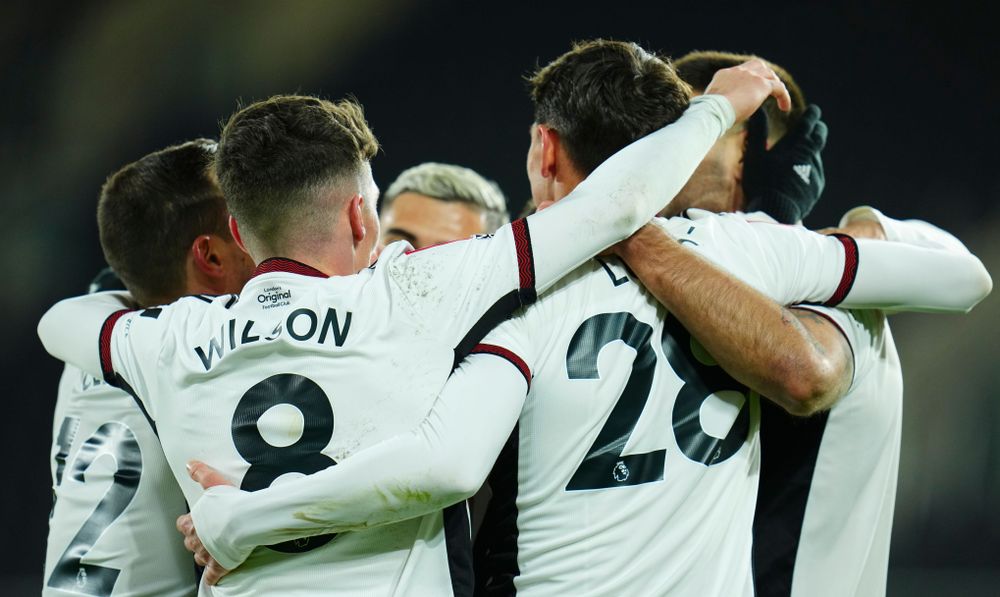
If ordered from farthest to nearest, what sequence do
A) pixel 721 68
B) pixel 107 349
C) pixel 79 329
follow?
pixel 721 68 → pixel 79 329 → pixel 107 349

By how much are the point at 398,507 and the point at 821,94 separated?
17.3 ft

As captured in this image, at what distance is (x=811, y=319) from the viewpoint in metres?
1.82

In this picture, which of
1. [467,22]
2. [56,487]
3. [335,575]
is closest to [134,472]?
[56,487]

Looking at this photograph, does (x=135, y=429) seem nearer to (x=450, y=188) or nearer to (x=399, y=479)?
(x=399, y=479)

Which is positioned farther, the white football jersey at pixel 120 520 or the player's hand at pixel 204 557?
the white football jersey at pixel 120 520

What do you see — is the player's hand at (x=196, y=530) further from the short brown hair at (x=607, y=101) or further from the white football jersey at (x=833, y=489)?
the white football jersey at (x=833, y=489)

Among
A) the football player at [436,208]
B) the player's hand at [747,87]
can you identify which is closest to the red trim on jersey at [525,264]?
the player's hand at [747,87]

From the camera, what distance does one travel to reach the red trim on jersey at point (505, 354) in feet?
5.33

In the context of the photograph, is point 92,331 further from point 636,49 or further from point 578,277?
point 636,49

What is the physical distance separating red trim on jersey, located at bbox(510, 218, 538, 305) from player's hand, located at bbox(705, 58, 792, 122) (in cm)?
57

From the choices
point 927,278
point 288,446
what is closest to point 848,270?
point 927,278

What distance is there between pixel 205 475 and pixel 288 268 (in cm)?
39

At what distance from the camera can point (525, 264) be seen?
163 cm

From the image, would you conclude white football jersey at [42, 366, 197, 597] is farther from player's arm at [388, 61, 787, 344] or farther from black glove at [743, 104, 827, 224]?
black glove at [743, 104, 827, 224]
